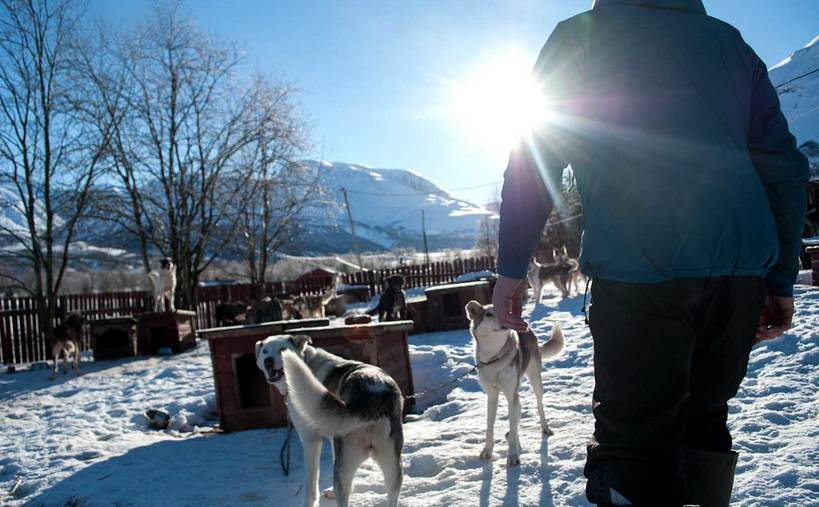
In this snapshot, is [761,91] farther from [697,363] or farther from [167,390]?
[167,390]

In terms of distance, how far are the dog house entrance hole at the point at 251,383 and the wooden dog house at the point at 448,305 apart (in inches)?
218

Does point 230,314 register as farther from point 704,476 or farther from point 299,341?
point 704,476

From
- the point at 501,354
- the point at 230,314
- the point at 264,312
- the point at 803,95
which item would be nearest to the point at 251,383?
the point at 501,354

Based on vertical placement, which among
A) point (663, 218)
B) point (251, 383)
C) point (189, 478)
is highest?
point (663, 218)

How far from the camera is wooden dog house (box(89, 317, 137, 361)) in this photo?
12.4m

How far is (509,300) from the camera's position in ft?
5.84

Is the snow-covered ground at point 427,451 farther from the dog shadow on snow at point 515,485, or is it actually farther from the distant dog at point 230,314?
the distant dog at point 230,314

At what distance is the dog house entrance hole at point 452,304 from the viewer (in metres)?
12.1

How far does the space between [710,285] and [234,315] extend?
15642 mm

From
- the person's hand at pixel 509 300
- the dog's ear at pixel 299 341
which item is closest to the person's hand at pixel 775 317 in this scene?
the person's hand at pixel 509 300

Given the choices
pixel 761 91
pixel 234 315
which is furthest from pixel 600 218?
pixel 234 315

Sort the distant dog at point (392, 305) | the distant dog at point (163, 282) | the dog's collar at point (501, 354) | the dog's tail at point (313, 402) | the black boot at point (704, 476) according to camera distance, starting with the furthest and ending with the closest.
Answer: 1. the distant dog at point (163, 282)
2. the distant dog at point (392, 305)
3. the dog's collar at point (501, 354)
4. the dog's tail at point (313, 402)
5. the black boot at point (704, 476)

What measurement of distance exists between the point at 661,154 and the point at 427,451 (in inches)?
145

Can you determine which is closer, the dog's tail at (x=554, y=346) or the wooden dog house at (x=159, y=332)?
the dog's tail at (x=554, y=346)
